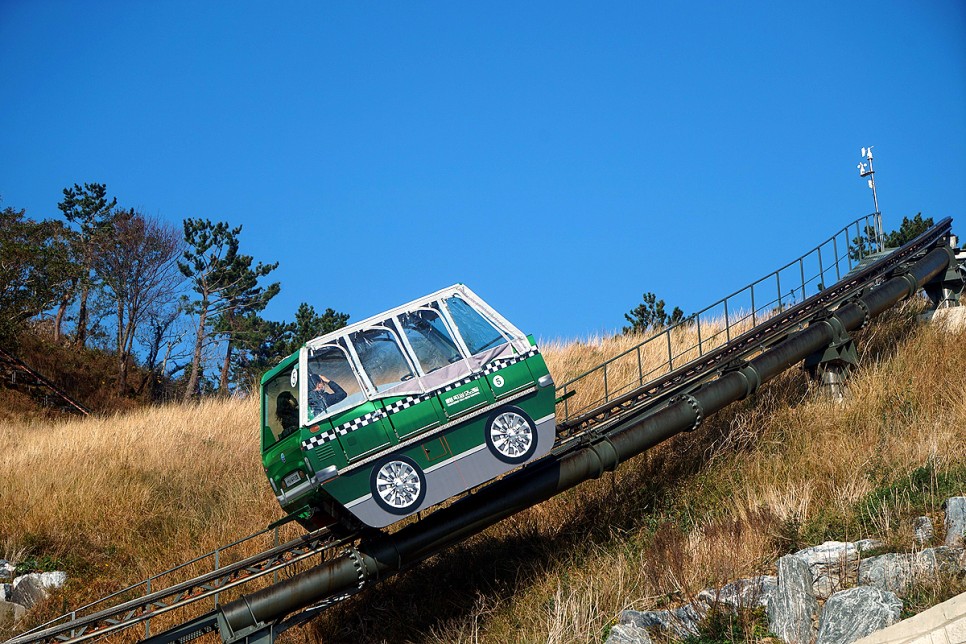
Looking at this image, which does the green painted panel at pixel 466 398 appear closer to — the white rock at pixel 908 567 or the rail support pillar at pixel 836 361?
the white rock at pixel 908 567

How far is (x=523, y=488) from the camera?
14.0 m

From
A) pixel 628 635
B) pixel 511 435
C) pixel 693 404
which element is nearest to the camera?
pixel 628 635

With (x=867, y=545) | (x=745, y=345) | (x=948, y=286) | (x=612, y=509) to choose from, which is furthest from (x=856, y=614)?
(x=948, y=286)

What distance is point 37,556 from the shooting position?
16.8 meters

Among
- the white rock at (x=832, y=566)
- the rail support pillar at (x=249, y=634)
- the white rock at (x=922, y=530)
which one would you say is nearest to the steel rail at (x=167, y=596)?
the rail support pillar at (x=249, y=634)

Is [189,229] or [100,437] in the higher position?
[189,229]

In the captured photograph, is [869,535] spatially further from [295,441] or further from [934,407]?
[295,441]

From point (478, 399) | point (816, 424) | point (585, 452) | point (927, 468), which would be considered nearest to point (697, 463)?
point (816, 424)

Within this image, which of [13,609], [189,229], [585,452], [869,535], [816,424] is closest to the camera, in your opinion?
[869,535]

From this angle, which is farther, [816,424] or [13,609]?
[816,424]

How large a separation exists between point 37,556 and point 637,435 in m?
10.4

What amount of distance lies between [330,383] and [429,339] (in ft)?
4.73

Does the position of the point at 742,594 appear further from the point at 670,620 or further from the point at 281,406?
the point at 281,406

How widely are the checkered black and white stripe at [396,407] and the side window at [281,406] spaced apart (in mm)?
498
